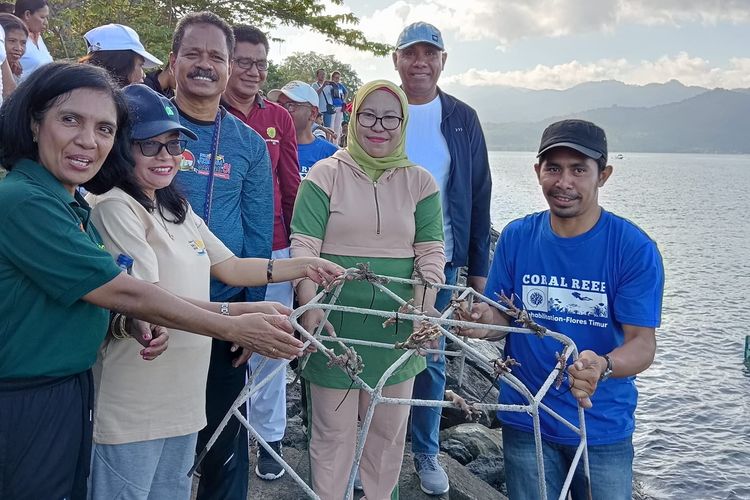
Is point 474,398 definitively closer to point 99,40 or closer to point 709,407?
point 99,40

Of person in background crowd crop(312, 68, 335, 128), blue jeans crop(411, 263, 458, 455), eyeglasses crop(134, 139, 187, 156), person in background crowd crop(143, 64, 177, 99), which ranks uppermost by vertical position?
person in background crowd crop(312, 68, 335, 128)

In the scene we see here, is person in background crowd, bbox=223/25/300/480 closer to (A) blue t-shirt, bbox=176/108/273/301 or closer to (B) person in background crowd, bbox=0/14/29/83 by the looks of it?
(A) blue t-shirt, bbox=176/108/273/301

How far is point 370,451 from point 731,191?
6874 centimetres

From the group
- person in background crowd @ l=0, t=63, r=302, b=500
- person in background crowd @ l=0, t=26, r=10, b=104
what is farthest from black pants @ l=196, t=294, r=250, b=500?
person in background crowd @ l=0, t=26, r=10, b=104

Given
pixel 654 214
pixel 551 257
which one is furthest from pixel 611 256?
pixel 654 214

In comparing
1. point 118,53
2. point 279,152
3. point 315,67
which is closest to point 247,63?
point 279,152

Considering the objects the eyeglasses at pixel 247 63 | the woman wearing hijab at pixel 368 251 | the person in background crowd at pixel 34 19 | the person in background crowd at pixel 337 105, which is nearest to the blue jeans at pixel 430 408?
the woman wearing hijab at pixel 368 251

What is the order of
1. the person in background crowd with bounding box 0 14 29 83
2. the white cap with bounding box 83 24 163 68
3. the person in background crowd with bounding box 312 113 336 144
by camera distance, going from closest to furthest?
the white cap with bounding box 83 24 163 68 → the person in background crowd with bounding box 0 14 29 83 → the person in background crowd with bounding box 312 113 336 144

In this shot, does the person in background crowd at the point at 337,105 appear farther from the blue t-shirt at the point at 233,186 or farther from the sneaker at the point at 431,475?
the blue t-shirt at the point at 233,186

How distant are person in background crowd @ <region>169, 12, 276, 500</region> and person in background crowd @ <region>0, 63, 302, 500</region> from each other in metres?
0.96

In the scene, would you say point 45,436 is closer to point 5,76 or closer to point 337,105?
point 5,76

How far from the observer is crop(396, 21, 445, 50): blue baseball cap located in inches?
172

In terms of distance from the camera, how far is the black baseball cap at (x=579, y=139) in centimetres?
288

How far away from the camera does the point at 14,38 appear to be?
6.00 meters
